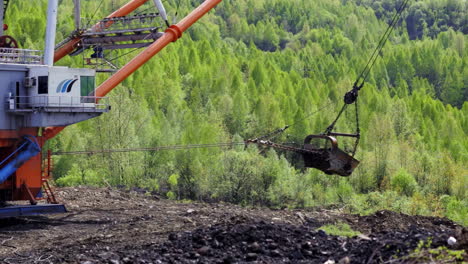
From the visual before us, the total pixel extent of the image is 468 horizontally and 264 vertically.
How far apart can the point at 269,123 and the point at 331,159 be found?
4946 centimetres

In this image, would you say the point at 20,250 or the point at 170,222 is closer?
the point at 20,250

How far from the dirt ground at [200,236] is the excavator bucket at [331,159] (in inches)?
62.8

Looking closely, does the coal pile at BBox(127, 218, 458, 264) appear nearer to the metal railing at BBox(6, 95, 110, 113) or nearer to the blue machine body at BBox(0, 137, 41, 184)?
the blue machine body at BBox(0, 137, 41, 184)

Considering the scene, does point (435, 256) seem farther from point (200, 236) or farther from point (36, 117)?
point (36, 117)

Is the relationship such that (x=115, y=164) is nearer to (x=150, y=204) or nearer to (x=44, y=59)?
(x=150, y=204)

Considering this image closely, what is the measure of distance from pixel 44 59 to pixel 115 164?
22528mm

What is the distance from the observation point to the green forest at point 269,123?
43.2 metres

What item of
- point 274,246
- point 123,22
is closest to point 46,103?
point 123,22

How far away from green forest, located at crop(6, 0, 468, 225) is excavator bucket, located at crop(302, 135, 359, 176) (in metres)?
1.84

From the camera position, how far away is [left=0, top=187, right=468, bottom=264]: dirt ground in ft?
54.6

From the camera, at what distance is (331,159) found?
71.6 ft

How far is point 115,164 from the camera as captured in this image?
151 feet

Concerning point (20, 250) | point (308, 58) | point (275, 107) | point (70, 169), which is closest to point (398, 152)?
point (275, 107)

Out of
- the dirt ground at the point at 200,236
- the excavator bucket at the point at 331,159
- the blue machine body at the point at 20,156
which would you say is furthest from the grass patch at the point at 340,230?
the blue machine body at the point at 20,156
